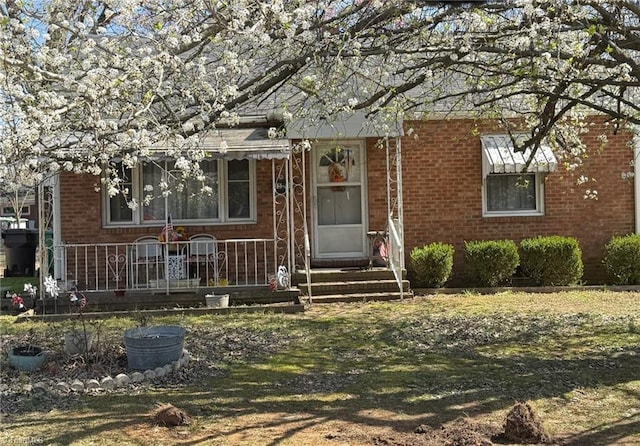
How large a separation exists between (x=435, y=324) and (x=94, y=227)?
251 inches

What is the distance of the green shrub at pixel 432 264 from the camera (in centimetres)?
1203

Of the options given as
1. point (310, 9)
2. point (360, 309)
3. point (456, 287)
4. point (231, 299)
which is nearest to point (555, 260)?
point (456, 287)

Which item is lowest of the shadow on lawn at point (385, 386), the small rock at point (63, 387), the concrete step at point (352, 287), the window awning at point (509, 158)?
the shadow on lawn at point (385, 386)

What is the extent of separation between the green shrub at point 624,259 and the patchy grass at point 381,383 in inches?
100

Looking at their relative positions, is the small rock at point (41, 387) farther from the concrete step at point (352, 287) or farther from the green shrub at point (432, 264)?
the green shrub at point (432, 264)

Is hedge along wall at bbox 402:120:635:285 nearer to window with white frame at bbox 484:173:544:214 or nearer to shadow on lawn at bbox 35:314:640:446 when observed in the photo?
window with white frame at bbox 484:173:544:214

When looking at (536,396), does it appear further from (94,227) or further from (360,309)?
(94,227)

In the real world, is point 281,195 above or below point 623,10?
below

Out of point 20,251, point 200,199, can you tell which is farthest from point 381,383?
point 20,251

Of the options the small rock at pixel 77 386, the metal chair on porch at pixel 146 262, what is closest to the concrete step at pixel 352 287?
the metal chair on porch at pixel 146 262

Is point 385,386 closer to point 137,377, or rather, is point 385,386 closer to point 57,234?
point 137,377

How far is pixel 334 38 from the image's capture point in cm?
641

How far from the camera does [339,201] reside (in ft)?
42.4

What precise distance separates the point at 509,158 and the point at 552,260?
198 centimetres
